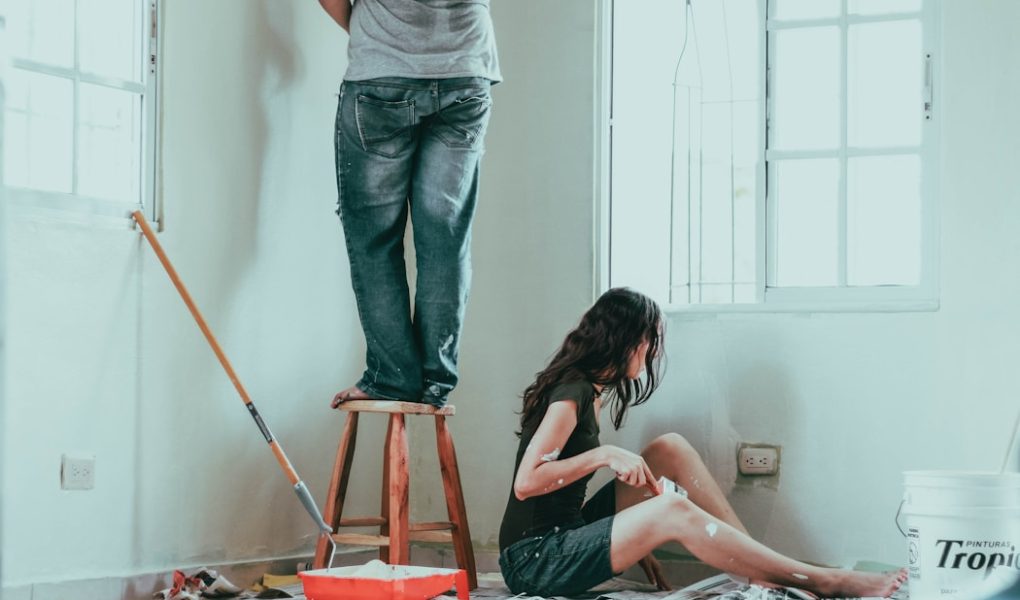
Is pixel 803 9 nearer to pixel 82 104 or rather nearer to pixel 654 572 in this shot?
pixel 654 572

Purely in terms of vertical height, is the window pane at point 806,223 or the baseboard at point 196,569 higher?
the window pane at point 806,223

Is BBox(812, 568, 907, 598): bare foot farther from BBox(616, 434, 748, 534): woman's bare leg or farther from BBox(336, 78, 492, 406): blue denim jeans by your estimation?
BBox(336, 78, 492, 406): blue denim jeans

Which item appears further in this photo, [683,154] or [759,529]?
[683,154]

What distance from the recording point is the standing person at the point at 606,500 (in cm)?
260

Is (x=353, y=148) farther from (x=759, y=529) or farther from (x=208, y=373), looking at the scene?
(x=759, y=529)

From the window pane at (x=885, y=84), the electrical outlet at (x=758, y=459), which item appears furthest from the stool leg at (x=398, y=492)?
the window pane at (x=885, y=84)

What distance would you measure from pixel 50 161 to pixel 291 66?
2.67 feet

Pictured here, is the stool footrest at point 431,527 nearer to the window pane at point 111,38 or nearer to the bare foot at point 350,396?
the bare foot at point 350,396

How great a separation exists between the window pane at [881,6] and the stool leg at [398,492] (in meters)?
1.66

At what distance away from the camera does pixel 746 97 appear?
10.6ft

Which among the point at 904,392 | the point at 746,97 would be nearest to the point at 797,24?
the point at 746,97

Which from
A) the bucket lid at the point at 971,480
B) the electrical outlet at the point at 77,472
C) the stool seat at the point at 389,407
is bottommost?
the electrical outlet at the point at 77,472

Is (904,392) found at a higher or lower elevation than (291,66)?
lower

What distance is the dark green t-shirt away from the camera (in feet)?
8.98
